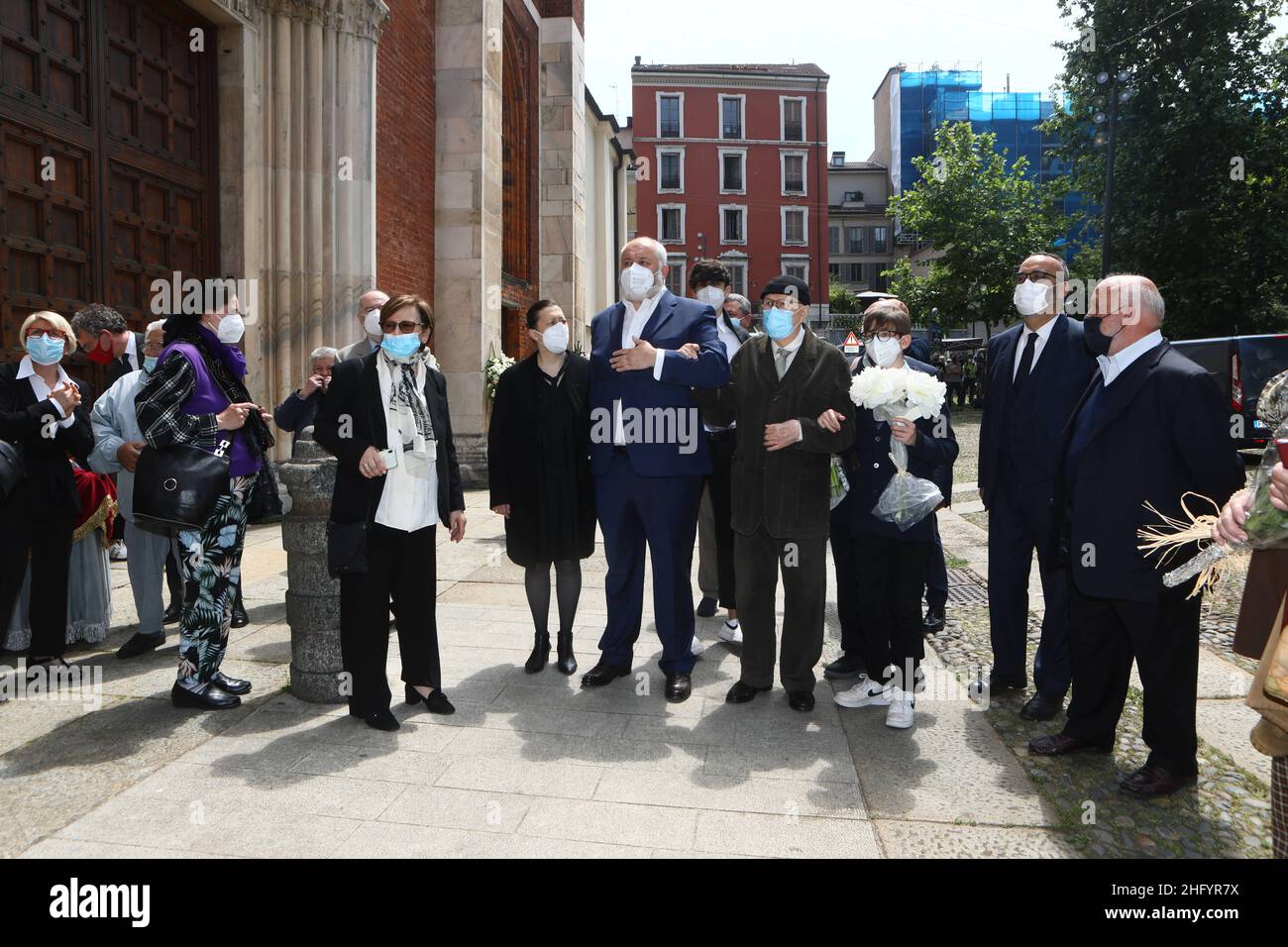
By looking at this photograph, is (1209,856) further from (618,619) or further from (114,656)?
(114,656)

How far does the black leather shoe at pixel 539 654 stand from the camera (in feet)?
17.2

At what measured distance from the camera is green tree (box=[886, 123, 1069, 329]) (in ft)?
116

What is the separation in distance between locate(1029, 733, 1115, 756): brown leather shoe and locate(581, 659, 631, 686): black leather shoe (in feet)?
6.95

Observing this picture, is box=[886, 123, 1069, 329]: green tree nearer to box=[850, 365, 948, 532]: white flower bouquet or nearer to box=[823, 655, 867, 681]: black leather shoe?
box=[823, 655, 867, 681]: black leather shoe

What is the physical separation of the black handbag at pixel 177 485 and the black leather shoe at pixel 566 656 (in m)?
1.99

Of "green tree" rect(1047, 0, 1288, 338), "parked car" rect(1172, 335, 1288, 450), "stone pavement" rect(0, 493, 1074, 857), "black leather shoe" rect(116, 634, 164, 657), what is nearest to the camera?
"stone pavement" rect(0, 493, 1074, 857)

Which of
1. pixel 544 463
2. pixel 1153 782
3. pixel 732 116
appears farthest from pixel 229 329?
pixel 732 116

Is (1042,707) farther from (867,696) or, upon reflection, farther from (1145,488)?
(1145,488)

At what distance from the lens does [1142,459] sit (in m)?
3.67

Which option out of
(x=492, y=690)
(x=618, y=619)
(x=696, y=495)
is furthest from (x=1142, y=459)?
(x=492, y=690)

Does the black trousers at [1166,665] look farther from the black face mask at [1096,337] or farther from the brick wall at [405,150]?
the brick wall at [405,150]

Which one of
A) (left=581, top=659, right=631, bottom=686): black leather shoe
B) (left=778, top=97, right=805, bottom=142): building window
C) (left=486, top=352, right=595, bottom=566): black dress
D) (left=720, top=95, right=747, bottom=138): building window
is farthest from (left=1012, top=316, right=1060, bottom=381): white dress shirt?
(left=778, top=97, right=805, bottom=142): building window
